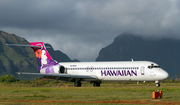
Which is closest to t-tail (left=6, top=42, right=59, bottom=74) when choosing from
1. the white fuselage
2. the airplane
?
the airplane

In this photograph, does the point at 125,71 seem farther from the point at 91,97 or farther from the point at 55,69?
the point at 91,97

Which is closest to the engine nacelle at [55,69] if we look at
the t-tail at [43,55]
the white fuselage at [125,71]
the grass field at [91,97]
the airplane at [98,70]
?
the airplane at [98,70]

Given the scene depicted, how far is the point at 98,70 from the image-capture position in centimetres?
4634

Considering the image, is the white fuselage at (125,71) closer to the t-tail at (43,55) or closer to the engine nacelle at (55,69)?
the engine nacelle at (55,69)

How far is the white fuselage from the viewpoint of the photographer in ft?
141

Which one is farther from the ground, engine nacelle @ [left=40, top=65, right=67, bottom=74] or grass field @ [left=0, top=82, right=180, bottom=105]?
engine nacelle @ [left=40, top=65, right=67, bottom=74]

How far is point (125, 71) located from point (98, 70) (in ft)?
16.0

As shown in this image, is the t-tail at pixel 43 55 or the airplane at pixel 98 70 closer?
the airplane at pixel 98 70

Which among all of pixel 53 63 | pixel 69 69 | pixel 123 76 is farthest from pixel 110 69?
pixel 53 63

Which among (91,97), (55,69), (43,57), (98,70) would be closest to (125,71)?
(98,70)

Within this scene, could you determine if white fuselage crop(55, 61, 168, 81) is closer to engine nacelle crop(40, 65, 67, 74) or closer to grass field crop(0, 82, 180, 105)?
engine nacelle crop(40, 65, 67, 74)

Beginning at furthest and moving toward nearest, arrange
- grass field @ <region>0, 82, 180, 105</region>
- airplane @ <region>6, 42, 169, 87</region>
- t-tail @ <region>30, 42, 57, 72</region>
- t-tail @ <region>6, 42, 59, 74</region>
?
t-tail @ <region>30, 42, 57, 72</region>
t-tail @ <region>6, 42, 59, 74</region>
airplane @ <region>6, 42, 169, 87</region>
grass field @ <region>0, 82, 180, 105</region>

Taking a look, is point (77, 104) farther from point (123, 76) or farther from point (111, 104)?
point (123, 76)

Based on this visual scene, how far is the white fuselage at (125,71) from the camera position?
42844 millimetres
